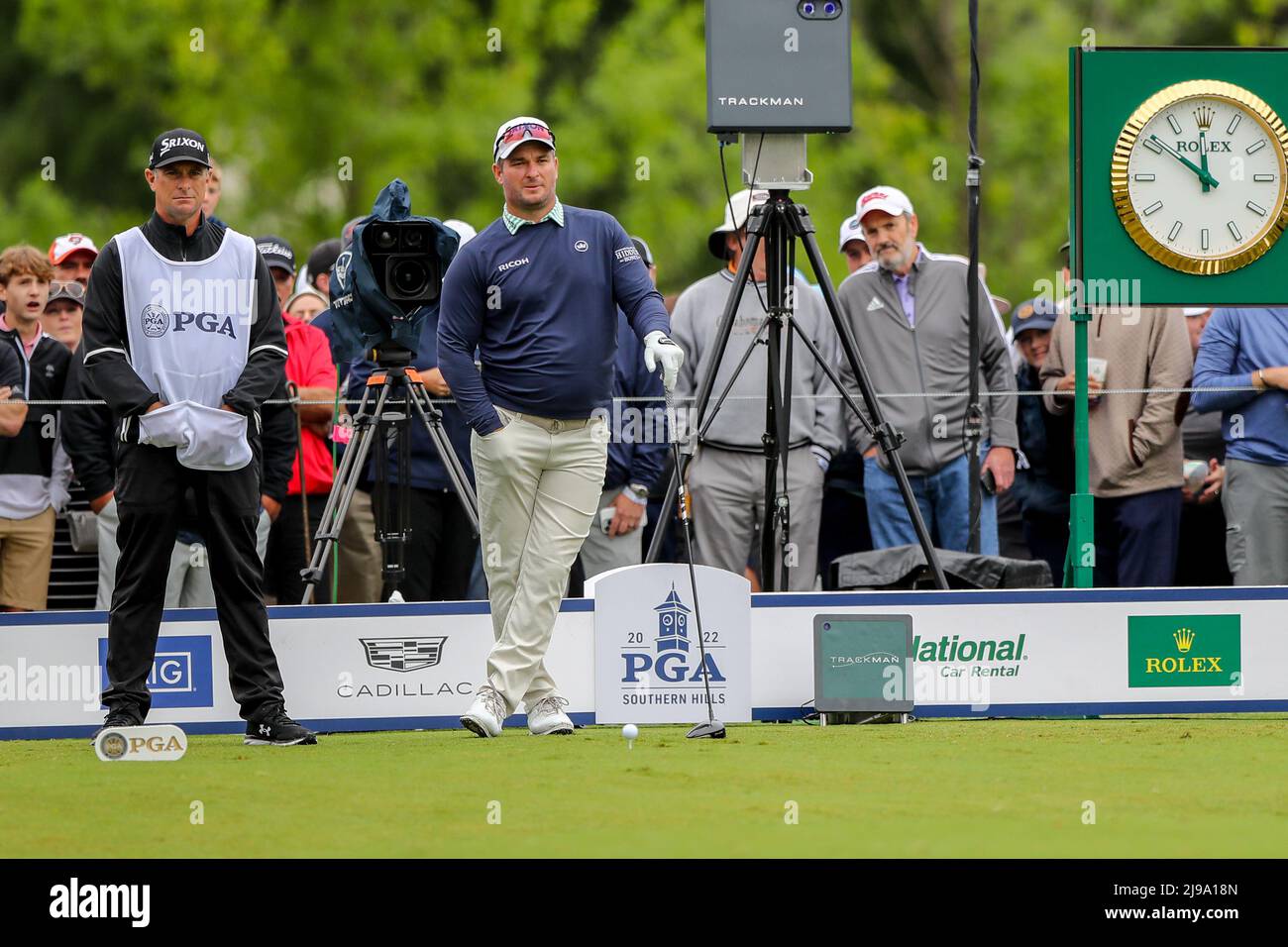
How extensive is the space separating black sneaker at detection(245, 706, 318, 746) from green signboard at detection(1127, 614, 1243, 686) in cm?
352

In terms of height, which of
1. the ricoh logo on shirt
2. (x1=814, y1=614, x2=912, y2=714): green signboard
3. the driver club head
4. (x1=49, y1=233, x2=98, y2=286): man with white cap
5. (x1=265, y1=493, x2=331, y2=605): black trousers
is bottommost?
the driver club head

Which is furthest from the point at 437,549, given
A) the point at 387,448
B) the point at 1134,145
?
the point at 1134,145

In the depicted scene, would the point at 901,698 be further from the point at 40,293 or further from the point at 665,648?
the point at 40,293

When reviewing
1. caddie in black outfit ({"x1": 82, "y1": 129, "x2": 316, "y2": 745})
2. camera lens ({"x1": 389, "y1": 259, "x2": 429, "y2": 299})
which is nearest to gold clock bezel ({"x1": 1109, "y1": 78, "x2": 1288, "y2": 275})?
camera lens ({"x1": 389, "y1": 259, "x2": 429, "y2": 299})

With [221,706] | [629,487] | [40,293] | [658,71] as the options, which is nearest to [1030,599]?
[629,487]

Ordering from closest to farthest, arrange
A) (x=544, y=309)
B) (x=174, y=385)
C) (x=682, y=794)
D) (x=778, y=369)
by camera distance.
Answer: (x=682, y=794) → (x=174, y=385) → (x=544, y=309) → (x=778, y=369)

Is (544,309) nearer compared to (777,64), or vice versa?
Answer: (544,309)

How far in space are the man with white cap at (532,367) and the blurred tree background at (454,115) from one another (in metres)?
14.1

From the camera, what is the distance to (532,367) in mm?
8508

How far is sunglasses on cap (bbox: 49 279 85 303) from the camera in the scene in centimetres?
1098

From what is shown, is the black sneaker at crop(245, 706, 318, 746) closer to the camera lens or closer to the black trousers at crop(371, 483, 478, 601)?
the black trousers at crop(371, 483, 478, 601)

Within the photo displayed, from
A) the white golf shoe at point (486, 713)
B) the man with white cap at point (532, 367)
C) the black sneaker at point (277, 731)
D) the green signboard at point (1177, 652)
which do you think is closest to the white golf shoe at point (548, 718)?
the man with white cap at point (532, 367)

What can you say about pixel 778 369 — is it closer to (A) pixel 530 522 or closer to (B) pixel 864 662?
(B) pixel 864 662

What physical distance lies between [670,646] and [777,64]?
2549 mm
